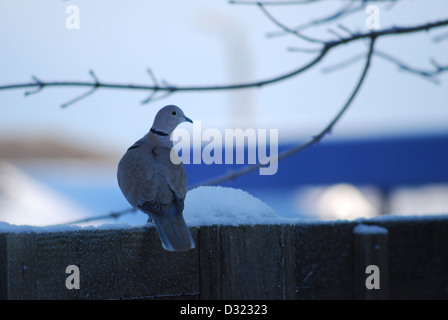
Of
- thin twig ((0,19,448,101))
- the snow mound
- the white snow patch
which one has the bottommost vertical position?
the white snow patch

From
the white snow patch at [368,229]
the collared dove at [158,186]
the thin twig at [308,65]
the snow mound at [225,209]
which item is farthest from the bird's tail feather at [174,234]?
the white snow patch at [368,229]

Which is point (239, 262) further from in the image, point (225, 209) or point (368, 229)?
point (368, 229)

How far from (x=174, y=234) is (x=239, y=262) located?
28 cm

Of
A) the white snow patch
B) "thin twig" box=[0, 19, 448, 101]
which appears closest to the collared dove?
"thin twig" box=[0, 19, 448, 101]

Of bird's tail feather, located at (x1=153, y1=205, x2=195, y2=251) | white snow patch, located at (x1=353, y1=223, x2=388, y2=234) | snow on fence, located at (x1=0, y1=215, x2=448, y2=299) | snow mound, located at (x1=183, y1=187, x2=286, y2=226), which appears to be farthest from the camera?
white snow patch, located at (x1=353, y1=223, x2=388, y2=234)

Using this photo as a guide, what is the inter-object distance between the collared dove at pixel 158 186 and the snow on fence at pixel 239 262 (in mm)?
90

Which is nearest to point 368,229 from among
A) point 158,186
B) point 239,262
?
point 239,262

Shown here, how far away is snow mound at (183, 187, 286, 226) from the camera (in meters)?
2.09

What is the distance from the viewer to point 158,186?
90.5 inches

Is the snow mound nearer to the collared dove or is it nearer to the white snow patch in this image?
the collared dove

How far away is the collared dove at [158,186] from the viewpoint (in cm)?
193

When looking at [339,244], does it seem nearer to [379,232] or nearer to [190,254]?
[379,232]
